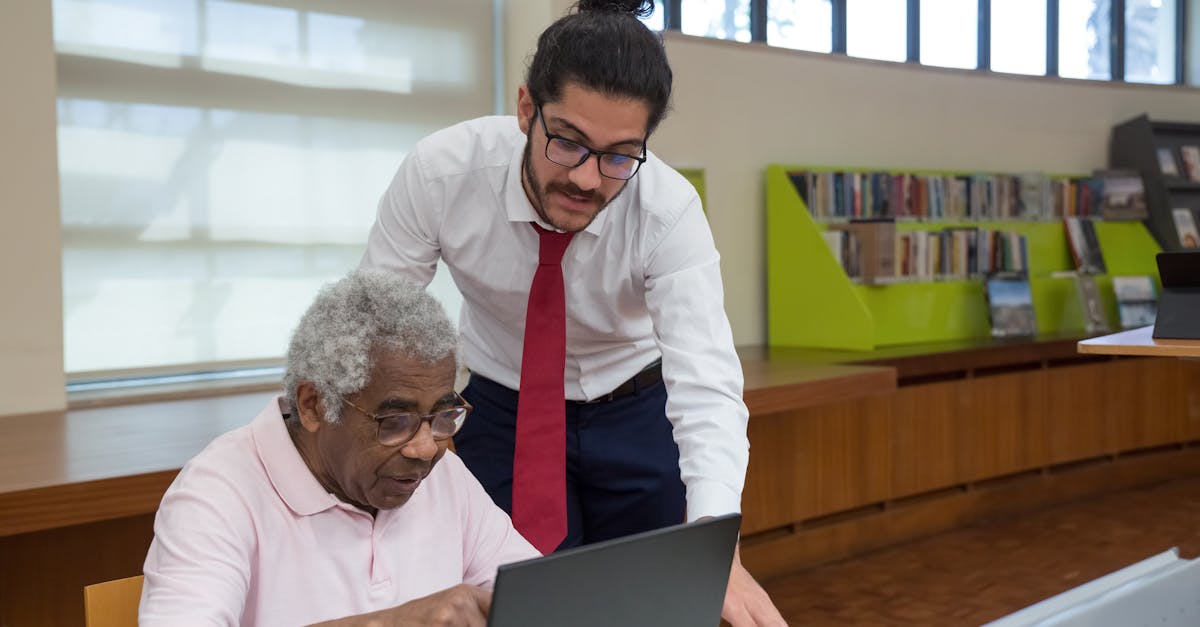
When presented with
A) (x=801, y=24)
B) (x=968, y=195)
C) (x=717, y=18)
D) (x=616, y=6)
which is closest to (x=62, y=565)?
(x=616, y=6)

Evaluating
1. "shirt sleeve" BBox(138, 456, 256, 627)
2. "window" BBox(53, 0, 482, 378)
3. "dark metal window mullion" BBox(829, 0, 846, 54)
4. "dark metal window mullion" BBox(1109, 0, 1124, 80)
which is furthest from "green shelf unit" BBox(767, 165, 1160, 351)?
"shirt sleeve" BBox(138, 456, 256, 627)

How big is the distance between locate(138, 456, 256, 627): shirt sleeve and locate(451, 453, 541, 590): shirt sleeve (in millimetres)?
340

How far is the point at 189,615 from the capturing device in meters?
1.15

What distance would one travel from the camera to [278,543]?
4.36 ft

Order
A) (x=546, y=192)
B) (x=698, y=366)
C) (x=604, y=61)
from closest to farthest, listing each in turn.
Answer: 1. (x=604, y=61)
2. (x=546, y=192)
3. (x=698, y=366)

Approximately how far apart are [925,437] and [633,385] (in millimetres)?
3188

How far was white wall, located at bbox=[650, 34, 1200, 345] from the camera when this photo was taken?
5.23 metres

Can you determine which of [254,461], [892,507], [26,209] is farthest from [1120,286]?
[254,461]

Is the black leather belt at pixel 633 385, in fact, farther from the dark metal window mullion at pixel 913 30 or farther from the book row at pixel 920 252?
the dark metal window mullion at pixel 913 30

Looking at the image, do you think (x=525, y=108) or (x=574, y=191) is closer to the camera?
(x=574, y=191)

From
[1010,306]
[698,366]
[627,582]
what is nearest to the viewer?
[627,582]

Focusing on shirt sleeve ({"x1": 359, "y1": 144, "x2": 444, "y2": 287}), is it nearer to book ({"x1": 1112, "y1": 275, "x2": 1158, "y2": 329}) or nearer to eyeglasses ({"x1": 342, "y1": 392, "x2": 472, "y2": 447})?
eyeglasses ({"x1": 342, "y1": 392, "x2": 472, "y2": 447})

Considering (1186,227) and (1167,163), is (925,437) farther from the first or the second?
(1167,163)

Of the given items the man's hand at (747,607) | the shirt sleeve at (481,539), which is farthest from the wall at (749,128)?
the man's hand at (747,607)
